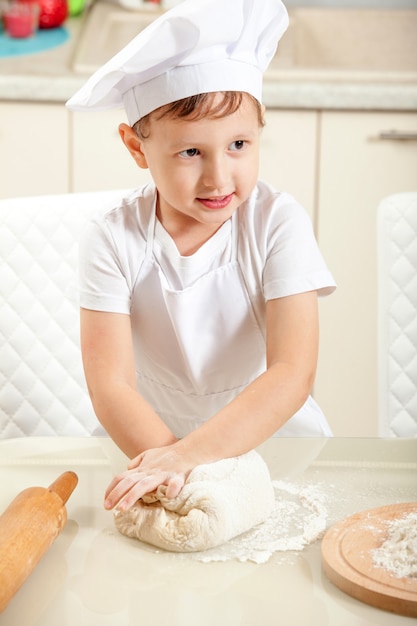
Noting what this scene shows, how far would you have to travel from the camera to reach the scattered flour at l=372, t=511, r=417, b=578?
2.62 feet

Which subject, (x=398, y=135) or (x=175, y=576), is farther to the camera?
(x=398, y=135)

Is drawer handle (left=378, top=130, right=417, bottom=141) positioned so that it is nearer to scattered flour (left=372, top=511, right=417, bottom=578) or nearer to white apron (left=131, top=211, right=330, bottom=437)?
white apron (left=131, top=211, right=330, bottom=437)

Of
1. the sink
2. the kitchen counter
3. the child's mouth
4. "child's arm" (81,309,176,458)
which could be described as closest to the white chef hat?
the child's mouth

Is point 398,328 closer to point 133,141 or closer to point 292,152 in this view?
point 133,141

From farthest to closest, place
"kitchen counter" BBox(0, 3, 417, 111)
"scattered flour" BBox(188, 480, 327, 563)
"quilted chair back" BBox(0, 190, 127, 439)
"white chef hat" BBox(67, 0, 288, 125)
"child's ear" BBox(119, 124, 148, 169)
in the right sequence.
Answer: "kitchen counter" BBox(0, 3, 417, 111) < "quilted chair back" BBox(0, 190, 127, 439) < "child's ear" BBox(119, 124, 148, 169) < "white chef hat" BBox(67, 0, 288, 125) < "scattered flour" BBox(188, 480, 327, 563)

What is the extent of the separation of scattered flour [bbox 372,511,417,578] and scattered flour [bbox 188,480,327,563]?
7 cm

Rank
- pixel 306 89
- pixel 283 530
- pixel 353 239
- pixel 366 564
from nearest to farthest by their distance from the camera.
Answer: pixel 366 564, pixel 283 530, pixel 306 89, pixel 353 239

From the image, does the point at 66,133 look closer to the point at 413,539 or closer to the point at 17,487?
the point at 17,487

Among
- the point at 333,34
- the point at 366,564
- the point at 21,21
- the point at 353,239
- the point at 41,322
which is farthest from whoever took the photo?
the point at 333,34

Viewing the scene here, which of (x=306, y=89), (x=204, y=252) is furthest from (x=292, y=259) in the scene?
(x=306, y=89)

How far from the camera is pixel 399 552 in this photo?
0.82 meters

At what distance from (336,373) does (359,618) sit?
158 cm

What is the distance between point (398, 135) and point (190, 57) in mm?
1190

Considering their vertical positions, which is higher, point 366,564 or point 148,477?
point 148,477
